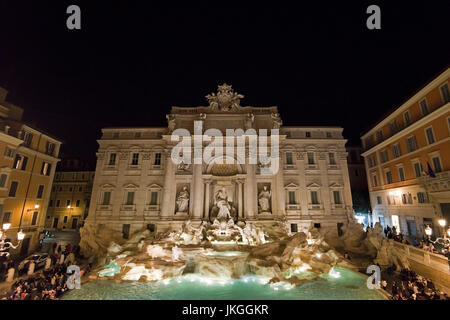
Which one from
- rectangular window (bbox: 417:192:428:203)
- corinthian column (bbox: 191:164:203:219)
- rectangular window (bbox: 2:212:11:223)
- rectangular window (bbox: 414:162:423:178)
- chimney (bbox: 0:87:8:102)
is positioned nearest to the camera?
rectangular window (bbox: 2:212:11:223)

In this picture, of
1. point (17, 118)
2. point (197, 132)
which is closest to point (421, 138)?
point (197, 132)

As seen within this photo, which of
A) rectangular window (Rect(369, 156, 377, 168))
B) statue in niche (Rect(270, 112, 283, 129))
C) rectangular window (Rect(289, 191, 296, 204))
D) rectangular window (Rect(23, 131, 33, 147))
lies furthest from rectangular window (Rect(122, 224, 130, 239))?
rectangular window (Rect(369, 156, 377, 168))

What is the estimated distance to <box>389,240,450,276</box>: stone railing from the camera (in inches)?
464

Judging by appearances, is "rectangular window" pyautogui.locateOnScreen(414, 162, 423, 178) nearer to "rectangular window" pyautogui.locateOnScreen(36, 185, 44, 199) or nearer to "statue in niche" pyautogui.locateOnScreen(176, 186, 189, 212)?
"statue in niche" pyautogui.locateOnScreen(176, 186, 189, 212)

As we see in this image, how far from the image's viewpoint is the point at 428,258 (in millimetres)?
12961

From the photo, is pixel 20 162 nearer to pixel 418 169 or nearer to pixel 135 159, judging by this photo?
pixel 135 159

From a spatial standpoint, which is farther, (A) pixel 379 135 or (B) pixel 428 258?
(A) pixel 379 135

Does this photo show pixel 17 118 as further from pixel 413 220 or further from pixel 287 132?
pixel 413 220

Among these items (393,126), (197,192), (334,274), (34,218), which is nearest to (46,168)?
(34,218)

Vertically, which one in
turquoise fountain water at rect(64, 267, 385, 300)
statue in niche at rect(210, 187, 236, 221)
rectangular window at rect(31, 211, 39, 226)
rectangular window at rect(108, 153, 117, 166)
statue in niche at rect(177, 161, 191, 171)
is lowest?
turquoise fountain water at rect(64, 267, 385, 300)

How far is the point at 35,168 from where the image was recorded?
2322cm

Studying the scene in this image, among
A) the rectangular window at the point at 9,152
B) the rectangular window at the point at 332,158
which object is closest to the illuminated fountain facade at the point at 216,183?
the rectangular window at the point at 332,158

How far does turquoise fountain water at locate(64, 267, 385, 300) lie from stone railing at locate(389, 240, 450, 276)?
4.18 metres

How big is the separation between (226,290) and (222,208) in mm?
10676
